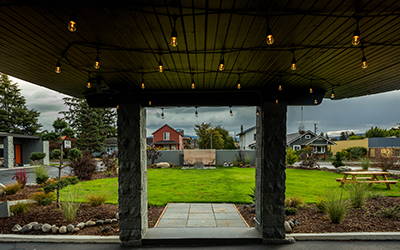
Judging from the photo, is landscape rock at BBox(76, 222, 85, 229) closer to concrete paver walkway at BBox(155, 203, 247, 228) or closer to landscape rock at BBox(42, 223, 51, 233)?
landscape rock at BBox(42, 223, 51, 233)

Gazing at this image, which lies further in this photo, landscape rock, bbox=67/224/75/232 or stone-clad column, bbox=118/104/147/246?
landscape rock, bbox=67/224/75/232

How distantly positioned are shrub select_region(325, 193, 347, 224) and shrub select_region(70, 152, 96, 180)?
10.2 meters

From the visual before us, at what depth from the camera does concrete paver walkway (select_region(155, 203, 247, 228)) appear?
16.5ft

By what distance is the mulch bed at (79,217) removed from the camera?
4668 millimetres

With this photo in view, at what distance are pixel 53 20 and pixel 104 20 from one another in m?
0.44

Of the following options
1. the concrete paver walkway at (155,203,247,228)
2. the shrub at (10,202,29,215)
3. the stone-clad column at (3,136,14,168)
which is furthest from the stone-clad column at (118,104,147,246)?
the stone-clad column at (3,136,14,168)

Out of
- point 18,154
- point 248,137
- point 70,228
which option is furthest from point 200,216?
point 248,137

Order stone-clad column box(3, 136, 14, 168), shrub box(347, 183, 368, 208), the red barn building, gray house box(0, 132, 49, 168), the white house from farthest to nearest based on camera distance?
the red barn building → the white house → gray house box(0, 132, 49, 168) → stone-clad column box(3, 136, 14, 168) → shrub box(347, 183, 368, 208)

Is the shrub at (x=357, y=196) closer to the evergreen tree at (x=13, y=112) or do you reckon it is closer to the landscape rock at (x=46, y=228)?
the landscape rock at (x=46, y=228)

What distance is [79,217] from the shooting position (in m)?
5.30

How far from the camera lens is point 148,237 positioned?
422cm

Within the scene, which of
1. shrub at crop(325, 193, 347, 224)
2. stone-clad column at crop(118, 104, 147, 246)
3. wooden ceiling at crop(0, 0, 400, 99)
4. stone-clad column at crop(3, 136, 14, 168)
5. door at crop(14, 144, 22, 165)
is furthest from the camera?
door at crop(14, 144, 22, 165)

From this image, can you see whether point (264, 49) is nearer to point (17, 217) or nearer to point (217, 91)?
point (217, 91)

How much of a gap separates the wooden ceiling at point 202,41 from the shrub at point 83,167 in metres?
8.07
